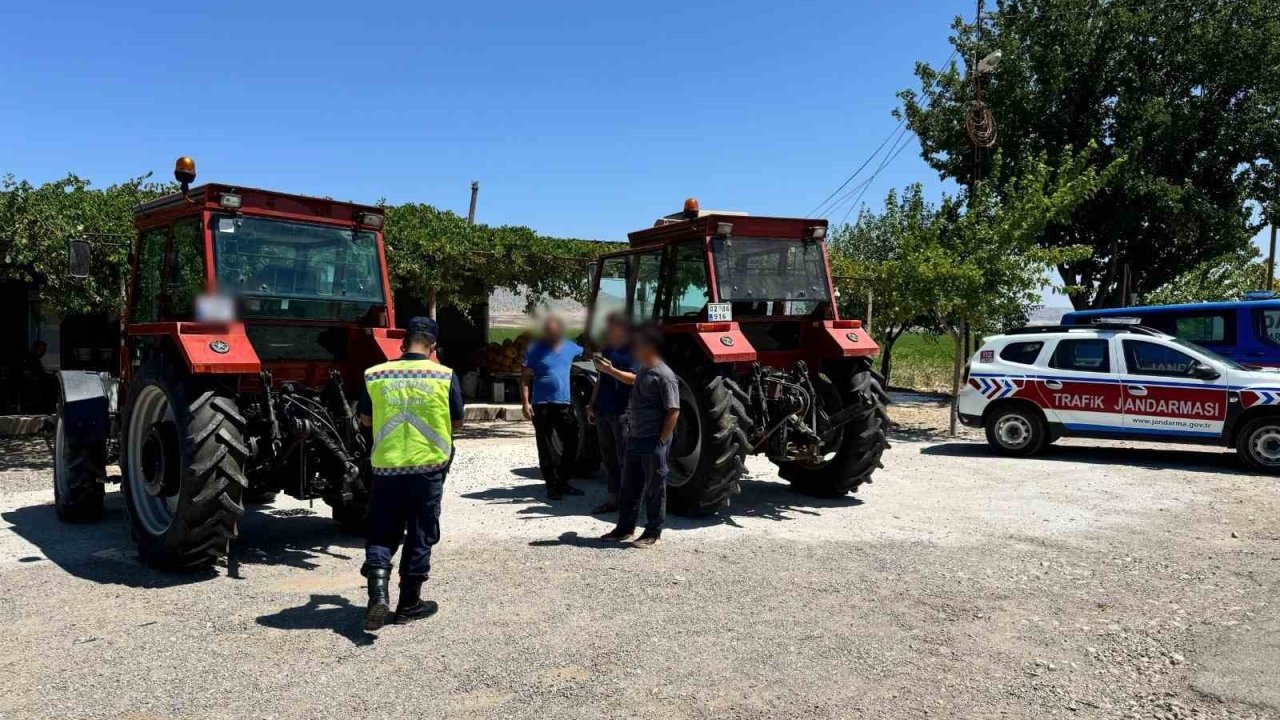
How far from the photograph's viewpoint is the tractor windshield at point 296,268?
6.27 m

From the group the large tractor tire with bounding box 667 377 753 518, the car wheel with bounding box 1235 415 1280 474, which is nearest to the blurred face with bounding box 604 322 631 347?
the large tractor tire with bounding box 667 377 753 518

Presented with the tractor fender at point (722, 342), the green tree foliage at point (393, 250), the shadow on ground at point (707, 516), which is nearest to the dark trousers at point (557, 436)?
the shadow on ground at point (707, 516)

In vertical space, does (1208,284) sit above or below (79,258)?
above

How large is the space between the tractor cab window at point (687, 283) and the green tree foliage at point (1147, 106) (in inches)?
467

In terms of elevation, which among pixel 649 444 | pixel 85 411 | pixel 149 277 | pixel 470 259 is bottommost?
pixel 649 444

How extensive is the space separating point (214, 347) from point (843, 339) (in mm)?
5158

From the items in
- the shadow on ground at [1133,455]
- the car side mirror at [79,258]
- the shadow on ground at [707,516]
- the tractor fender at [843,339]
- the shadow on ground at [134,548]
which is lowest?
the shadow on ground at [134,548]

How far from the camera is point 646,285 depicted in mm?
8820

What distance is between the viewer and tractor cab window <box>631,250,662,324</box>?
863 cm

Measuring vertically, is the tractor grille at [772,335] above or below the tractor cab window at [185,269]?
below

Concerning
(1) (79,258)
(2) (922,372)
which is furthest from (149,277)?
(2) (922,372)

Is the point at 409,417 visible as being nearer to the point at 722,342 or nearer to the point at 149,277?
the point at 149,277

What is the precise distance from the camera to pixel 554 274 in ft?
49.0

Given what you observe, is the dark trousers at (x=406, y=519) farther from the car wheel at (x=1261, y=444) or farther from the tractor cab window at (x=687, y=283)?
the car wheel at (x=1261, y=444)
